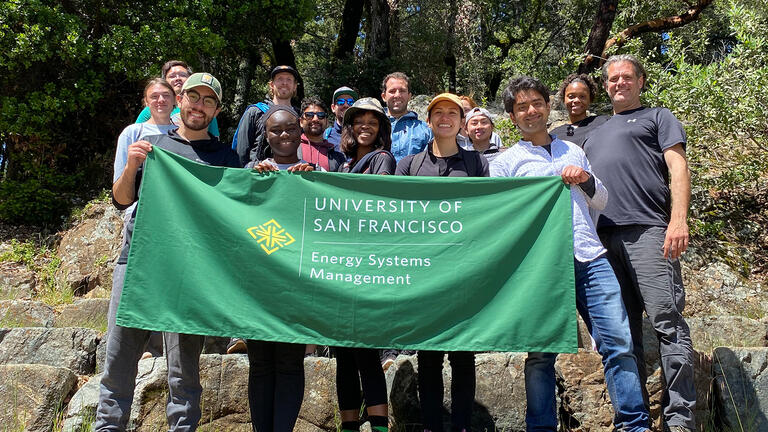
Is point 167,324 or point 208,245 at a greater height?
point 208,245

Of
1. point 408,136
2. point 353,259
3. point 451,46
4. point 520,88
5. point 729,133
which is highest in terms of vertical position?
Answer: point 451,46

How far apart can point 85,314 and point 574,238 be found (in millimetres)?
5492

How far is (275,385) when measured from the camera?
3.54 meters

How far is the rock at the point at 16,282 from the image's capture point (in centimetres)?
863

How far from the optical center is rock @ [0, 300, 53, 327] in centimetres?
706

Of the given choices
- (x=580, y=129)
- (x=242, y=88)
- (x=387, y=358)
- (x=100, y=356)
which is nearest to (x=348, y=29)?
(x=242, y=88)

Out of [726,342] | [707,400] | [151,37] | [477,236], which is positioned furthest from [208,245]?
[151,37]

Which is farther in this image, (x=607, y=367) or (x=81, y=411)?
(x=81, y=411)

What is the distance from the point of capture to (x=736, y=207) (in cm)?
880

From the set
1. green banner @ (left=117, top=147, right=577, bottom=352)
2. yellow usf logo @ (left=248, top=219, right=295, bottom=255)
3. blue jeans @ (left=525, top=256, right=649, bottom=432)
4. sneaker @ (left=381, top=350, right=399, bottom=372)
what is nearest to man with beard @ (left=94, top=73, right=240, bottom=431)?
green banner @ (left=117, top=147, right=577, bottom=352)

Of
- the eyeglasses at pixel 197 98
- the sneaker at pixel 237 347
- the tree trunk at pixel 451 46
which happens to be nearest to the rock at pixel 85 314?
the sneaker at pixel 237 347

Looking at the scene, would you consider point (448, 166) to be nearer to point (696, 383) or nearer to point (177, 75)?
point (696, 383)

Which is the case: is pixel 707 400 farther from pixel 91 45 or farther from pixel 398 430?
pixel 91 45

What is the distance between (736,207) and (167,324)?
7998 mm
